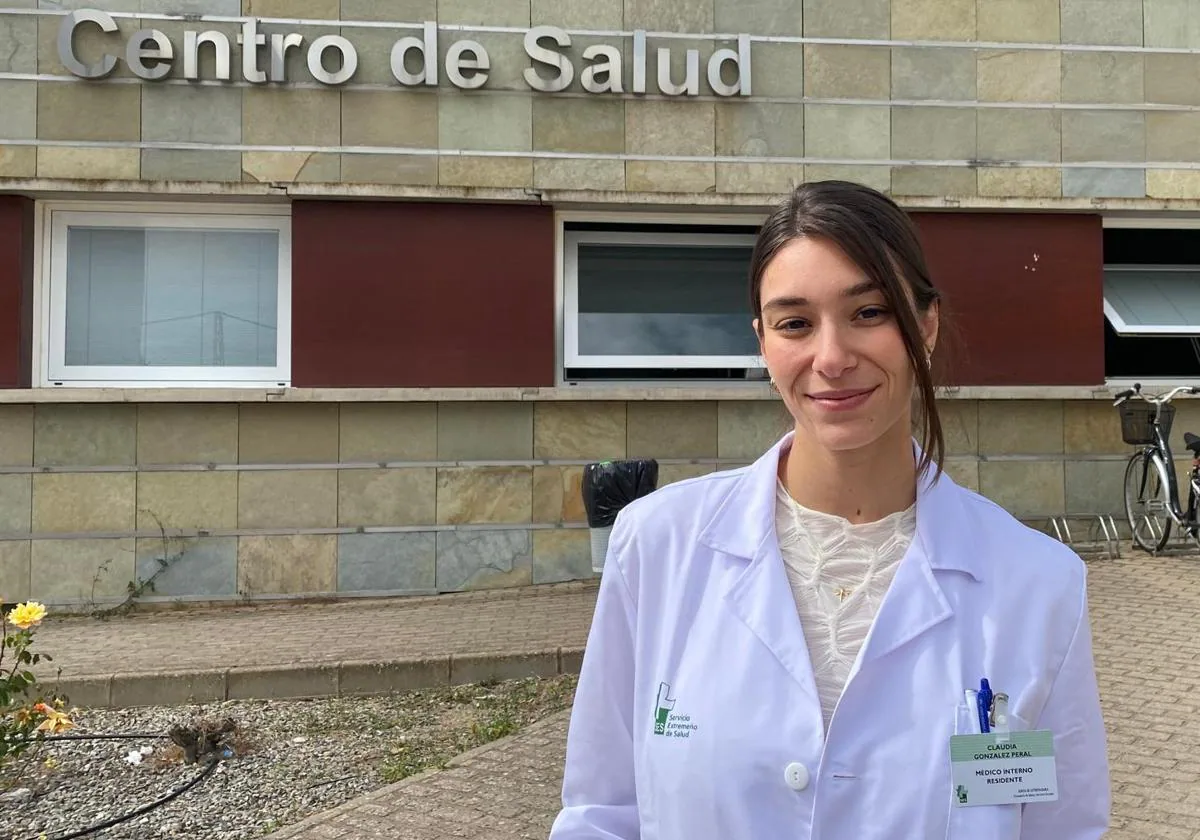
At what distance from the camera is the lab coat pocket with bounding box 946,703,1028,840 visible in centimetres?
141

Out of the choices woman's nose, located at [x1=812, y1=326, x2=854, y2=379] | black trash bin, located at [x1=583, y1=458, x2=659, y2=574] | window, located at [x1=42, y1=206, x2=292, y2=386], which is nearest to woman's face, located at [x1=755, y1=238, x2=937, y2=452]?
woman's nose, located at [x1=812, y1=326, x2=854, y2=379]

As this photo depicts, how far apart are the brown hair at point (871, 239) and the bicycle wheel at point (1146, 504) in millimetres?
8167

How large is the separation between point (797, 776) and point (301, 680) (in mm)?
5055

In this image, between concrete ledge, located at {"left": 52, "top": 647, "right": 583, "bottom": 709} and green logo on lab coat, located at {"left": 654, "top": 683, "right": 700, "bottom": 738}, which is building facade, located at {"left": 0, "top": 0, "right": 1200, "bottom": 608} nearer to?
concrete ledge, located at {"left": 52, "top": 647, "right": 583, "bottom": 709}

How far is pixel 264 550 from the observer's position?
8.28m

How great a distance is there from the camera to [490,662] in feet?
19.9

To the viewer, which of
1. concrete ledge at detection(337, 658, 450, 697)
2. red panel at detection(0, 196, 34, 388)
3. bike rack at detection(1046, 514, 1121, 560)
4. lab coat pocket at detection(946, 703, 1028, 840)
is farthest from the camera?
bike rack at detection(1046, 514, 1121, 560)

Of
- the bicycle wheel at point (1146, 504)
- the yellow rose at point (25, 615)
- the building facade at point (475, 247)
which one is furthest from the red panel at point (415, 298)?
the bicycle wheel at point (1146, 504)

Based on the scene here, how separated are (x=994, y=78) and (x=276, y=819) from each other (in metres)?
8.63

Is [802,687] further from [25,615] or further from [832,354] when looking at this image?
[25,615]

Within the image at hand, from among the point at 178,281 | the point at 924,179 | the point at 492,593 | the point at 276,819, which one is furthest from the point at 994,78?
the point at 276,819

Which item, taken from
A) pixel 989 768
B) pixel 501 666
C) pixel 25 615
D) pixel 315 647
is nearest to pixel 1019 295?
pixel 501 666

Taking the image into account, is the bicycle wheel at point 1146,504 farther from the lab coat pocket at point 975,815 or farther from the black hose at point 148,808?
the lab coat pocket at point 975,815

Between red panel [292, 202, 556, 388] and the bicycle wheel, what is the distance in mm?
5485
